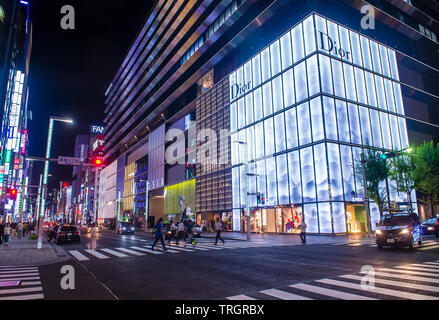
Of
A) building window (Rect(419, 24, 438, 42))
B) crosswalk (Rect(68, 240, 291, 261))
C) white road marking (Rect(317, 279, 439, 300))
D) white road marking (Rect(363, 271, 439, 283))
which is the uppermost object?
building window (Rect(419, 24, 438, 42))

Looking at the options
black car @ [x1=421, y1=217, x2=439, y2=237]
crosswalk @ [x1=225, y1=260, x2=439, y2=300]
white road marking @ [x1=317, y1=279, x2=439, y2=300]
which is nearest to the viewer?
white road marking @ [x1=317, y1=279, x2=439, y2=300]

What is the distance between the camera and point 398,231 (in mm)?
15227

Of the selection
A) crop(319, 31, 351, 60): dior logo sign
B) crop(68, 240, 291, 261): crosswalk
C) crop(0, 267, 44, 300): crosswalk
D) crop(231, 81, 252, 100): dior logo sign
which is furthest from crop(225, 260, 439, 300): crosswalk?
crop(231, 81, 252, 100): dior logo sign

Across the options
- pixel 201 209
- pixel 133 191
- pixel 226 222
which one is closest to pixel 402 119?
pixel 226 222

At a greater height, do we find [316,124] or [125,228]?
[316,124]

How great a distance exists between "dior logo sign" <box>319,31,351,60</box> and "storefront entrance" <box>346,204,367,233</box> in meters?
17.1

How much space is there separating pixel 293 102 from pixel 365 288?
2780cm

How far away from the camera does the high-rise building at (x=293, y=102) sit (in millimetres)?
29781

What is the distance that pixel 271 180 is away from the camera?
34.3m

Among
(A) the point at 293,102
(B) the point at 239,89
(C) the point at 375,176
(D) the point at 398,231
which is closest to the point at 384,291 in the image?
(D) the point at 398,231

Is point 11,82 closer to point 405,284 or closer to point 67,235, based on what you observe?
point 67,235

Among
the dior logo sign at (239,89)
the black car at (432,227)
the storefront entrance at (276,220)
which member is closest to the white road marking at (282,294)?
the black car at (432,227)

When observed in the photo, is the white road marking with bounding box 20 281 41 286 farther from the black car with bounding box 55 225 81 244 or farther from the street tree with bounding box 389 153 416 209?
the street tree with bounding box 389 153 416 209

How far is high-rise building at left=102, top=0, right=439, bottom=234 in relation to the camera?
1172 inches
